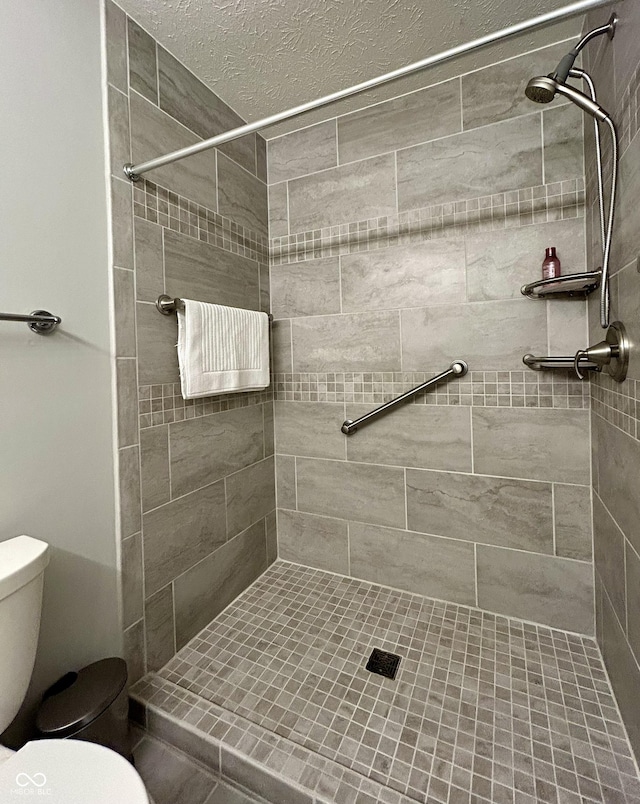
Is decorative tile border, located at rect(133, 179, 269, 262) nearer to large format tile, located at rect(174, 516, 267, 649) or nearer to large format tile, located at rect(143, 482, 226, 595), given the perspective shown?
large format tile, located at rect(143, 482, 226, 595)

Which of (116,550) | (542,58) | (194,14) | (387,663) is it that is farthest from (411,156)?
(387,663)

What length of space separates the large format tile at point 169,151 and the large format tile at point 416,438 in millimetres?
1090

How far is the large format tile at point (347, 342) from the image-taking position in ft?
5.59

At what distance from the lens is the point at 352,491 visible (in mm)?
1824

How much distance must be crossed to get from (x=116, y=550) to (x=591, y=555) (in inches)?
66.2

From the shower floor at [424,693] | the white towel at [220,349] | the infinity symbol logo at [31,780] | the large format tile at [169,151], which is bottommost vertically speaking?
the shower floor at [424,693]

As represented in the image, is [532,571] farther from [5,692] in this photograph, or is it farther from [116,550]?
[5,692]

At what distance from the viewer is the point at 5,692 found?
2.66 feet

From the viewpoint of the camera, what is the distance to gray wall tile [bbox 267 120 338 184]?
1.78 metres

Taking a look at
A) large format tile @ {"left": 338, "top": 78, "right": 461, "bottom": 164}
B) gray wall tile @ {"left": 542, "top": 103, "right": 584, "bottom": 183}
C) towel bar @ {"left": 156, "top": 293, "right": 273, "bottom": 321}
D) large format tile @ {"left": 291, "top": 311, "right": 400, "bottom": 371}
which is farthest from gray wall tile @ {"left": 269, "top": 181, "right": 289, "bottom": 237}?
gray wall tile @ {"left": 542, "top": 103, "right": 584, "bottom": 183}

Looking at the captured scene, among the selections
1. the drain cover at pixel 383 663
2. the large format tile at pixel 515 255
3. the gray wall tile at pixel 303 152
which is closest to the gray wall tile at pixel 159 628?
the drain cover at pixel 383 663

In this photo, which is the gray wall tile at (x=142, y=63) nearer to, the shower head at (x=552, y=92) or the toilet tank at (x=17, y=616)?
the shower head at (x=552, y=92)

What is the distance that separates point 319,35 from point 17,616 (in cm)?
192

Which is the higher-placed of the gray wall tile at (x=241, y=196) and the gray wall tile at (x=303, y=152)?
the gray wall tile at (x=303, y=152)
